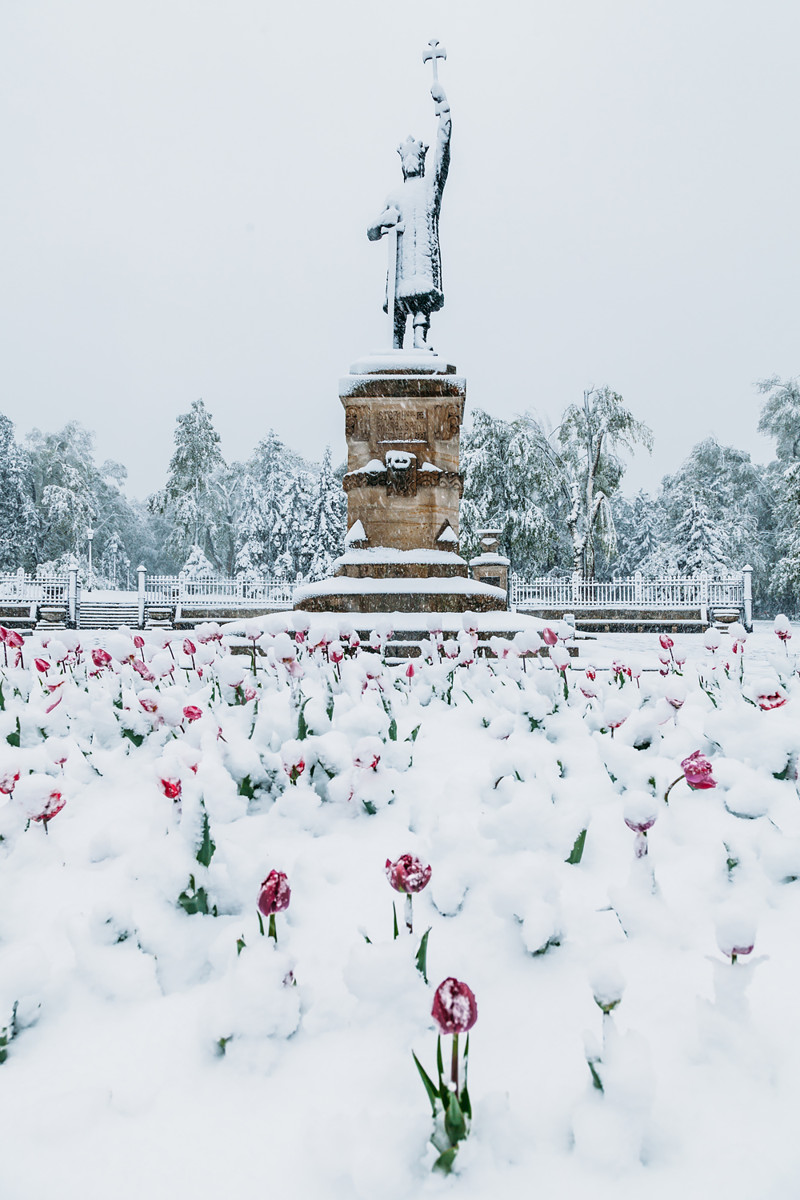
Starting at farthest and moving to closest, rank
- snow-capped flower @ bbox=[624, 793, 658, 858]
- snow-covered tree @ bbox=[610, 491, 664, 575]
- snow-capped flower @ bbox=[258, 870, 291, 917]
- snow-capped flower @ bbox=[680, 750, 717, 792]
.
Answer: snow-covered tree @ bbox=[610, 491, 664, 575] < snow-capped flower @ bbox=[680, 750, 717, 792] < snow-capped flower @ bbox=[624, 793, 658, 858] < snow-capped flower @ bbox=[258, 870, 291, 917]

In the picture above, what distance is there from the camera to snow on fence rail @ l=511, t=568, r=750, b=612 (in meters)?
23.9

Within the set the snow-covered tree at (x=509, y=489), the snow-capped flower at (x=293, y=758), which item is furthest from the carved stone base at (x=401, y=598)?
the snow-covered tree at (x=509, y=489)

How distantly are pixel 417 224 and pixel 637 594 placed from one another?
17651mm

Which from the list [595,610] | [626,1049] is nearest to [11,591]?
[595,610]

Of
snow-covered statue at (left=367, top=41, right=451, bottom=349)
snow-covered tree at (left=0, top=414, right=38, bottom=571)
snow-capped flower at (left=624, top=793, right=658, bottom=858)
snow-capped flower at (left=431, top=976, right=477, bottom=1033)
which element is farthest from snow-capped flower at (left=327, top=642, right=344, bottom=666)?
snow-covered tree at (left=0, top=414, right=38, bottom=571)

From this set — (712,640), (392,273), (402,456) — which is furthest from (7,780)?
(392,273)

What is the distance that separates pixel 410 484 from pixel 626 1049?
774 centimetres

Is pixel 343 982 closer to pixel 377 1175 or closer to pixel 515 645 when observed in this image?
pixel 377 1175

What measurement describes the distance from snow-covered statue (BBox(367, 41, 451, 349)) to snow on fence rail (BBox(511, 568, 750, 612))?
16.2 m

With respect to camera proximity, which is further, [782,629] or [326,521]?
[326,521]

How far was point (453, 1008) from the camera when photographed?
764 mm

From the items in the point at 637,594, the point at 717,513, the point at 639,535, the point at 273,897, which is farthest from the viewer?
the point at 639,535

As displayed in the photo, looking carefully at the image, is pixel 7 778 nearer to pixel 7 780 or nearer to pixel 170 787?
pixel 7 780

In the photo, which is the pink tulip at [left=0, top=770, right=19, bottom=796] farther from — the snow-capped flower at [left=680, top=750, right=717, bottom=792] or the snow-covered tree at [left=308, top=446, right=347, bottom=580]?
the snow-covered tree at [left=308, top=446, right=347, bottom=580]
